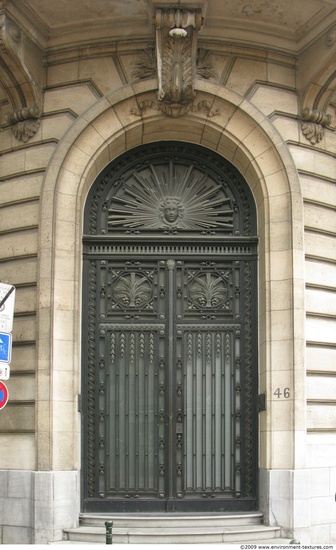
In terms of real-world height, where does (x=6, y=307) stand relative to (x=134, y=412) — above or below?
above

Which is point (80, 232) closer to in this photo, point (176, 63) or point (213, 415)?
point (176, 63)

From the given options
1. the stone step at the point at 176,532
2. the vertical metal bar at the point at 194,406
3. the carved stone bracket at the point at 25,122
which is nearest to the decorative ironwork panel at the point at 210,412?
the vertical metal bar at the point at 194,406

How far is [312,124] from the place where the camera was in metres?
12.3

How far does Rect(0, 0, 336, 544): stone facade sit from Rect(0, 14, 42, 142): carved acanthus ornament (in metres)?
0.02

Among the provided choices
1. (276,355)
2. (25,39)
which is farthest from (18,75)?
(276,355)

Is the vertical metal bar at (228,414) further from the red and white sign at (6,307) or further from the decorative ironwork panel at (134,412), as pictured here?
the red and white sign at (6,307)

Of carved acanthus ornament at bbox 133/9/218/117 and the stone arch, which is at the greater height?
carved acanthus ornament at bbox 133/9/218/117

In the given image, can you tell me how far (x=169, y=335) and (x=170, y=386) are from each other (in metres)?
0.76

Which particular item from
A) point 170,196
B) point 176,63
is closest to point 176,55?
point 176,63

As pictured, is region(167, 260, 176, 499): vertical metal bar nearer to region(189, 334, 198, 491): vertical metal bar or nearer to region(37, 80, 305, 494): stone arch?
region(189, 334, 198, 491): vertical metal bar

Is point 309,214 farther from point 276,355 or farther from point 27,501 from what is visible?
point 27,501

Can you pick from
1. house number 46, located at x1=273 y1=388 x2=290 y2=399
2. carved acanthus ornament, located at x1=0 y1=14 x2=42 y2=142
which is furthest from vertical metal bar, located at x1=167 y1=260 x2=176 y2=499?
carved acanthus ornament, located at x1=0 y1=14 x2=42 y2=142

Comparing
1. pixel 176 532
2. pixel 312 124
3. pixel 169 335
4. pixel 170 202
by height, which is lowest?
pixel 176 532

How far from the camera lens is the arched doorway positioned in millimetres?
12047
